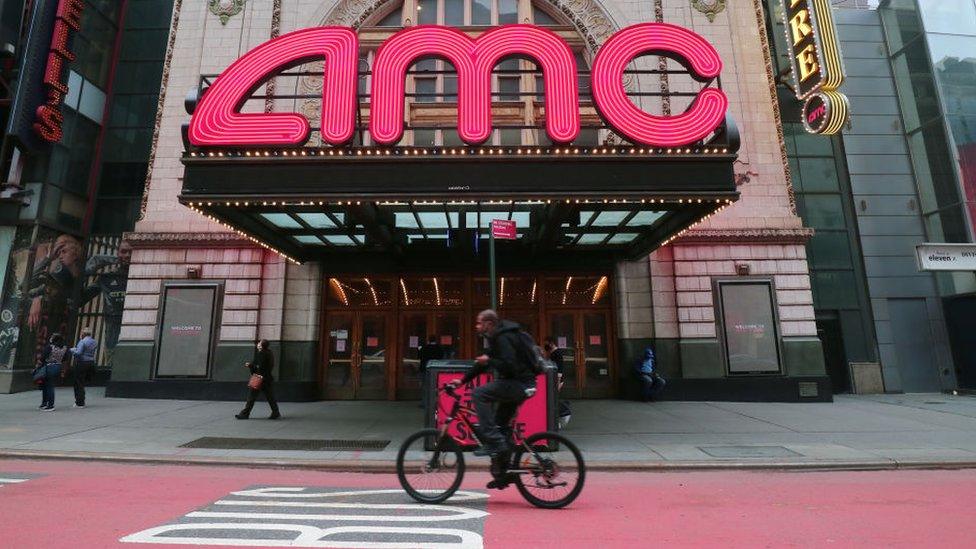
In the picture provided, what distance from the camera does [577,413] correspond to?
1273 cm

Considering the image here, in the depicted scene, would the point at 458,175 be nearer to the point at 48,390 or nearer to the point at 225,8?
the point at 48,390

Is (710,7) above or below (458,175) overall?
above

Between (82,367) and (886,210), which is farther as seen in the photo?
(886,210)

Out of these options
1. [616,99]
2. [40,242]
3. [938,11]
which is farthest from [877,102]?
[40,242]

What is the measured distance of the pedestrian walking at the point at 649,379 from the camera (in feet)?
47.7

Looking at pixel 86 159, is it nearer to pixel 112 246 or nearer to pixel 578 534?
pixel 112 246

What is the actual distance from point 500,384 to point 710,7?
1717cm

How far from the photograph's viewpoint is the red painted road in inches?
181

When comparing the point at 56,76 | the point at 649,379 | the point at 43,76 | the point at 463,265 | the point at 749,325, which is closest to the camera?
the point at 649,379

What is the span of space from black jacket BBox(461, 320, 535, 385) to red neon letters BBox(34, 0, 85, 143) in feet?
61.4

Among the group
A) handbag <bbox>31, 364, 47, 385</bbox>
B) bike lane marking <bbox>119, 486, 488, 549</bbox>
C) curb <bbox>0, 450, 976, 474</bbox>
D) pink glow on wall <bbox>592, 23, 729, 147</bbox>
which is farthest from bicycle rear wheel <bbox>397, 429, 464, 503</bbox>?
handbag <bbox>31, 364, 47, 385</bbox>

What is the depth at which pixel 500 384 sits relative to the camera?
5520 millimetres

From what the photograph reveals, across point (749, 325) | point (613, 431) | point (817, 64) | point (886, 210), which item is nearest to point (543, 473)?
point (613, 431)

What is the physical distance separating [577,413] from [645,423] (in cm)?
200
